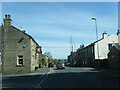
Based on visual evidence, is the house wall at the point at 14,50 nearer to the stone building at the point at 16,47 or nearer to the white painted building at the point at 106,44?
the stone building at the point at 16,47

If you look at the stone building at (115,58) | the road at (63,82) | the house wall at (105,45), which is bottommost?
the road at (63,82)

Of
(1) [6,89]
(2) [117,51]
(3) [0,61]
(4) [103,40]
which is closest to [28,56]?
(3) [0,61]

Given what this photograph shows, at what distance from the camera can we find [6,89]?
15.1 m

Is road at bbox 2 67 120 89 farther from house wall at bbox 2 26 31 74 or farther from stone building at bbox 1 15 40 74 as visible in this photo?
stone building at bbox 1 15 40 74

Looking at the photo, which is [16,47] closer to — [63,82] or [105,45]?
[63,82]

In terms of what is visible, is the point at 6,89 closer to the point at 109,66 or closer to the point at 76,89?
the point at 76,89

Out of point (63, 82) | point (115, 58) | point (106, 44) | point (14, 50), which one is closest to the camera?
point (63, 82)

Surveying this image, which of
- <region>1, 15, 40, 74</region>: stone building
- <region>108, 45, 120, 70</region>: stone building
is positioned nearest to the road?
<region>1, 15, 40, 74</region>: stone building

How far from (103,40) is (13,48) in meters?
29.8

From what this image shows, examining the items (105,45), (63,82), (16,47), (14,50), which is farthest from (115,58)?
(63,82)

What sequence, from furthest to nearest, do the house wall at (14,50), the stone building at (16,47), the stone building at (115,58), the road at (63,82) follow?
1. the stone building at (115,58)
2. the stone building at (16,47)
3. the house wall at (14,50)
4. the road at (63,82)

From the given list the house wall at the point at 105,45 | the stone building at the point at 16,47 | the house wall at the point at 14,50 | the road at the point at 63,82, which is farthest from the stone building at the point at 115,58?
the house wall at the point at 105,45

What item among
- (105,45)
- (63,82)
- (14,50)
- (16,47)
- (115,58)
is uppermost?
(105,45)

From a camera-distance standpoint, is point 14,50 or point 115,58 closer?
point 14,50
